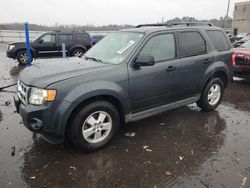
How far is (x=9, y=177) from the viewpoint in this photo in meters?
3.24

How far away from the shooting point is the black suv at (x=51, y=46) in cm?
1288

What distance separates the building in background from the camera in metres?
52.9

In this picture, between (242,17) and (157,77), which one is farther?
(242,17)

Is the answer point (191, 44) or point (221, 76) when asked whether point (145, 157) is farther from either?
point (221, 76)

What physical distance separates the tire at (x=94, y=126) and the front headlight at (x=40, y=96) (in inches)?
18.4

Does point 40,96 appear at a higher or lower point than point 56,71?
lower

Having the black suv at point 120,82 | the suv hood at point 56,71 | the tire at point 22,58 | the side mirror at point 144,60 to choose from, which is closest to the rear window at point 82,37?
the tire at point 22,58

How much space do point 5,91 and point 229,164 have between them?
20.9ft

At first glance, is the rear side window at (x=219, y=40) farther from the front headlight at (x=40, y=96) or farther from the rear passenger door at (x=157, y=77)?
the front headlight at (x=40, y=96)

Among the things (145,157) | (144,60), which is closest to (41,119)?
(145,157)

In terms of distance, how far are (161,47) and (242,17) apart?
57.5 m

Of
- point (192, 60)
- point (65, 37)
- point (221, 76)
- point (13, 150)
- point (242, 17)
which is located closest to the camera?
point (13, 150)

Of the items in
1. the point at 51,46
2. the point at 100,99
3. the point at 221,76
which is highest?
the point at 51,46

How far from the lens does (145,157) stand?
3746 mm
